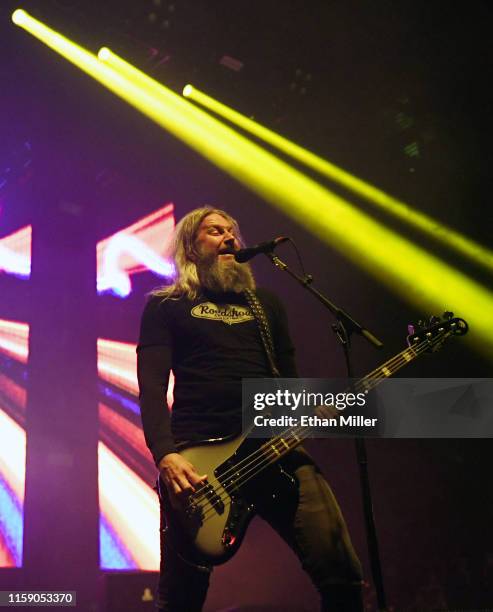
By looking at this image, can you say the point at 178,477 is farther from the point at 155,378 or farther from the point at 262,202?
the point at 262,202

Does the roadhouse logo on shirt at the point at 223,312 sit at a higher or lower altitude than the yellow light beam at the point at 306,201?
lower

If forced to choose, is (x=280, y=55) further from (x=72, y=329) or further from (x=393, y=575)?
(x=393, y=575)

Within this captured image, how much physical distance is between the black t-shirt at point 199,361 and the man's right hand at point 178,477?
0.05 m

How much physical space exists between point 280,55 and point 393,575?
387 cm

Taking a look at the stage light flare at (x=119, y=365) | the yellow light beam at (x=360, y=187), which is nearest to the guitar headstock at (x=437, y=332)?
the yellow light beam at (x=360, y=187)

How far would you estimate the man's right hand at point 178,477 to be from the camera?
186 cm

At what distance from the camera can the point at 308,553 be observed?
188 centimetres

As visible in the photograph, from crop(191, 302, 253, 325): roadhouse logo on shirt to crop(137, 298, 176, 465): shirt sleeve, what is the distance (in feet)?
0.45

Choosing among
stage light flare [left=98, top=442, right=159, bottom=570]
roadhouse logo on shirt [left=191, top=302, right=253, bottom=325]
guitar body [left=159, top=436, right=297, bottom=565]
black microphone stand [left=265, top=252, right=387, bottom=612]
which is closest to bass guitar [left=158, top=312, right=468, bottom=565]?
guitar body [left=159, top=436, right=297, bottom=565]

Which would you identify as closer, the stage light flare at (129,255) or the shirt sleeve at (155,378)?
the shirt sleeve at (155,378)

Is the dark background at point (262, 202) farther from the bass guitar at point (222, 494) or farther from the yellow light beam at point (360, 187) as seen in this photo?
the bass guitar at point (222, 494)

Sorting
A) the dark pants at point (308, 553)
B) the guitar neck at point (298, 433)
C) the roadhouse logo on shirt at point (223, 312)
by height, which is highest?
the roadhouse logo on shirt at point (223, 312)

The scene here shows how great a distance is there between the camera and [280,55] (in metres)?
4.75

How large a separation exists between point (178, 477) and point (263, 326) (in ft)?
2.27
